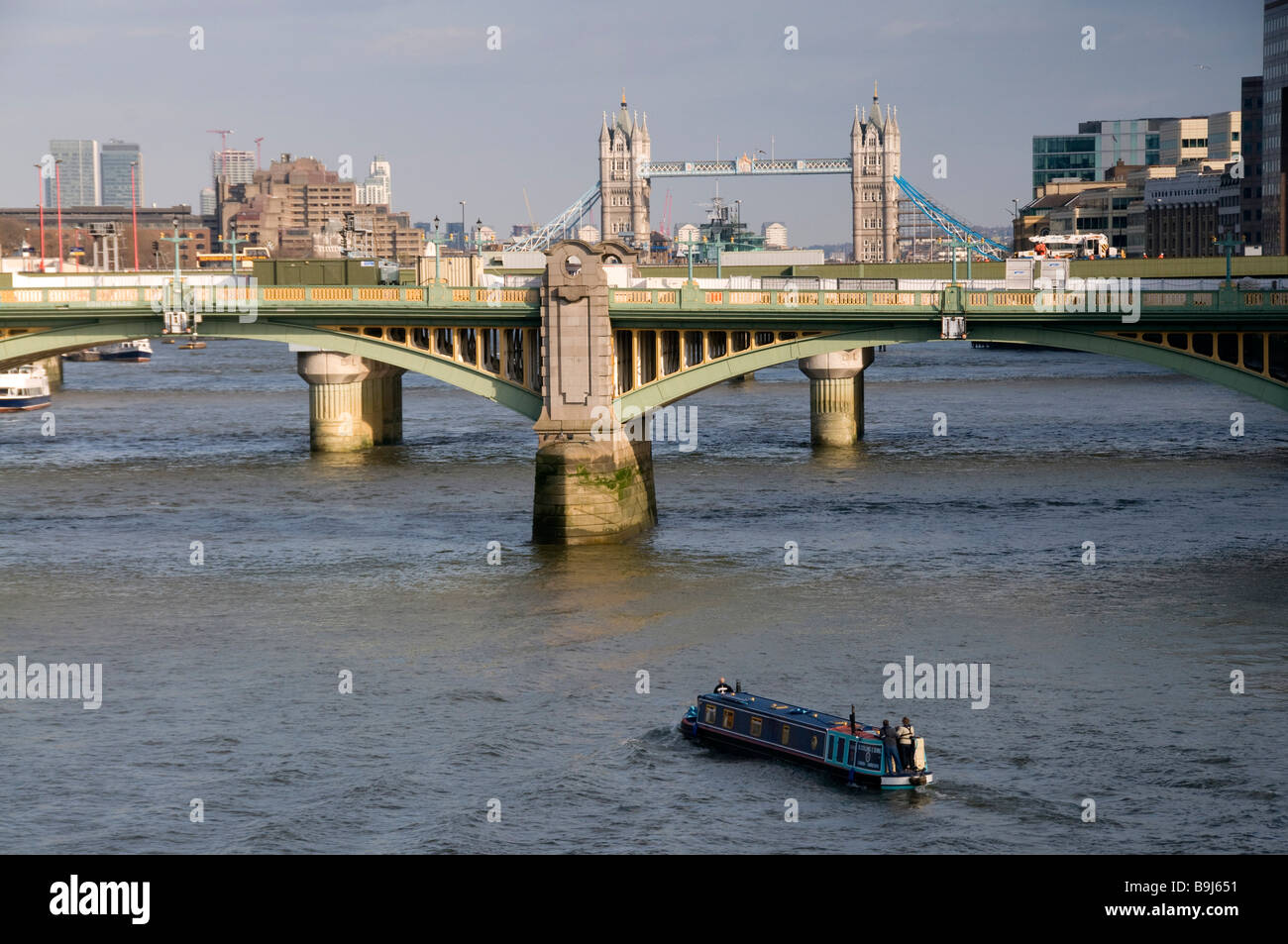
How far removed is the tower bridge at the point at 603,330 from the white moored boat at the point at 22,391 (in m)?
55.7

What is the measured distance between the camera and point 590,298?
2532 inches

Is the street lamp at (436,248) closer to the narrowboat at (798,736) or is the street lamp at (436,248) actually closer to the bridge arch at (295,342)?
the bridge arch at (295,342)

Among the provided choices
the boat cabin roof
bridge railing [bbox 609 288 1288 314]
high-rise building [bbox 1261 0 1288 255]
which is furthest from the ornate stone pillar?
high-rise building [bbox 1261 0 1288 255]

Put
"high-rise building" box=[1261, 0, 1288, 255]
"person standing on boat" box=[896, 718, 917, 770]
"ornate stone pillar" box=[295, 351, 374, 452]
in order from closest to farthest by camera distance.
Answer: "person standing on boat" box=[896, 718, 917, 770]
"ornate stone pillar" box=[295, 351, 374, 452]
"high-rise building" box=[1261, 0, 1288, 255]

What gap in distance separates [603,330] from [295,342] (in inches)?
527

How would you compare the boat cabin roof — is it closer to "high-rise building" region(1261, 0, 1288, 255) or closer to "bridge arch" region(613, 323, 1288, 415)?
"bridge arch" region(613, 323, 1288, 415)

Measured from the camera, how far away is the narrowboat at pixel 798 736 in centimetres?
3772

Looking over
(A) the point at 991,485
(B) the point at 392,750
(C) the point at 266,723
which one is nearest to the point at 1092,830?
(B) the point at 392,750

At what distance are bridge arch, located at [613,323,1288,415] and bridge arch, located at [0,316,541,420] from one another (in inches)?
180

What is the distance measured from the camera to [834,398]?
9425cm

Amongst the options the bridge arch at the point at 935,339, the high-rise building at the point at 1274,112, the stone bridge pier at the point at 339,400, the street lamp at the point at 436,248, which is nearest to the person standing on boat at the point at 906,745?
the bridge arch at the point at 935,339

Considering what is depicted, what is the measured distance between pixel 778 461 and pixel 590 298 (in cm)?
2568

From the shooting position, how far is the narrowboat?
124 feet
